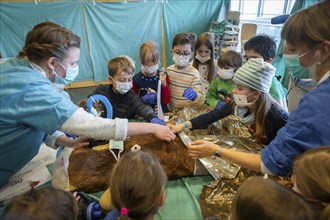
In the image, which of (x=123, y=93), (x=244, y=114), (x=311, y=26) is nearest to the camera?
(x=311, y=26)

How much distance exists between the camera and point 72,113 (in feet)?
3.30

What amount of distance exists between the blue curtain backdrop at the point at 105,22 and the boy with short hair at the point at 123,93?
2.87m

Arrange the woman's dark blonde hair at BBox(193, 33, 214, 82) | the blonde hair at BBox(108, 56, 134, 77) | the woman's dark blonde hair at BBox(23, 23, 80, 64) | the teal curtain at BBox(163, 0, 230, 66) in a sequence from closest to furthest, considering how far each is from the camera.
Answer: the woman's dark blonde hair at BBox(23, 23, 80, 64), the blonde hair at BBox(108, 56, 134, 77), the woman's dark blonde hair at BBox(193, 33, 214, 82), the teal curtain at BBox(163, 0, 230, 66)

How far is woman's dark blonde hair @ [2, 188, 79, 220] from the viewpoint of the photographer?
58 centimetres

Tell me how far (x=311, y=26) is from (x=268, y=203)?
617mm

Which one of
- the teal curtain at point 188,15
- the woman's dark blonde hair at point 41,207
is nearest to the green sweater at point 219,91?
the woman's dark blonde hair at point 41,207

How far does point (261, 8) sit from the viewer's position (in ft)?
14.0

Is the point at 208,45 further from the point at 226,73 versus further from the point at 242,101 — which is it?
the point at 242,101

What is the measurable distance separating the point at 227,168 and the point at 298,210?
23.6 inches

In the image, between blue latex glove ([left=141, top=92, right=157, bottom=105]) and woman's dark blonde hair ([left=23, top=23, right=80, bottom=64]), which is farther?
blue latex glove ([left=141, top=92, right=157, bottom=105])

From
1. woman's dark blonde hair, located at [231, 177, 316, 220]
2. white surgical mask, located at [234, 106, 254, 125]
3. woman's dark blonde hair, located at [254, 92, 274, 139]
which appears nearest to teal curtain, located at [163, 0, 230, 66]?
white surgical mask, located at [234, 106, 254, 125]

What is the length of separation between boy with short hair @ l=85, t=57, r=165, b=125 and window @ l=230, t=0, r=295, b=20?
318 cm

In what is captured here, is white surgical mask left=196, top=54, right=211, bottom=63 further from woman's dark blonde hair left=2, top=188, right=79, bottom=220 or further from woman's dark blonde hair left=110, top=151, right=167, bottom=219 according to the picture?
woman's dark blonde hair left=2, top=188, right=79, bottom=220

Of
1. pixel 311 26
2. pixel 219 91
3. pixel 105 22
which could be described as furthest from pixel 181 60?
pixel 105 22
